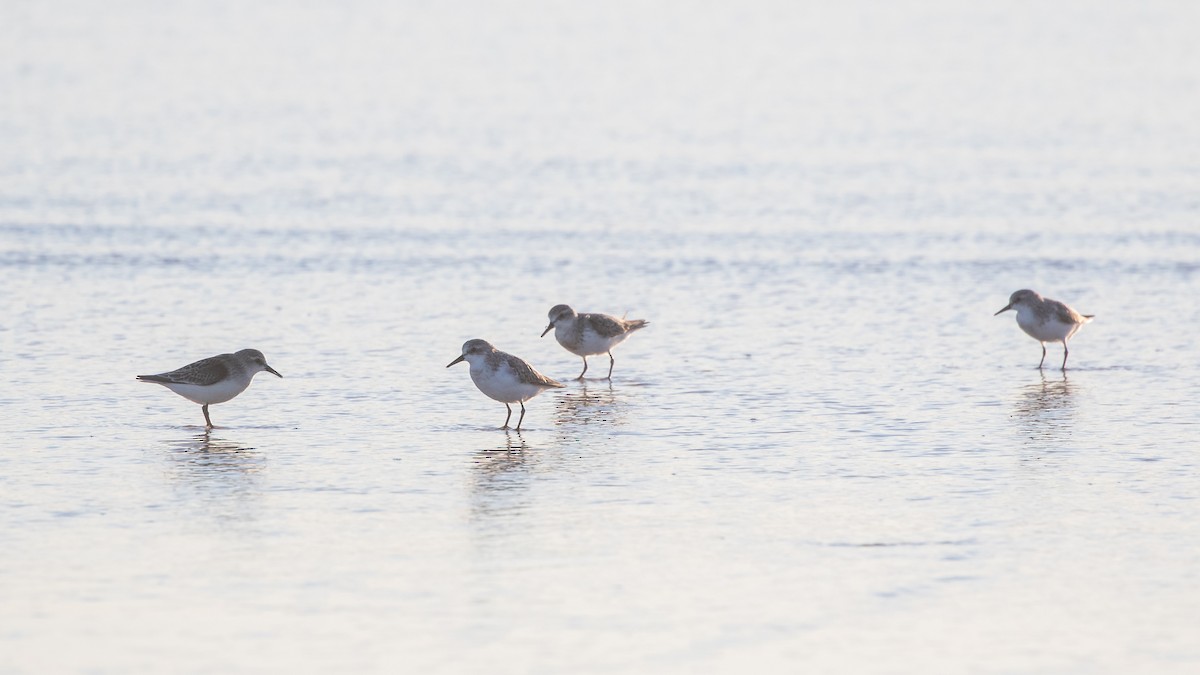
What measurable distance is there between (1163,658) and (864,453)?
519 cm

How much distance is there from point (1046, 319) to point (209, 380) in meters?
9.86

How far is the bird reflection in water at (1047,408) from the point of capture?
49.8 ft

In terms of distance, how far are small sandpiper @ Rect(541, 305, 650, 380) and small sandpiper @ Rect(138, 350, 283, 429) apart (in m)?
4.16

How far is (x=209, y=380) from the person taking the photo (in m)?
15.4

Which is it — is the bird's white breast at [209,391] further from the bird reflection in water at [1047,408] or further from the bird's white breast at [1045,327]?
the bird's white breast at [1045,327]

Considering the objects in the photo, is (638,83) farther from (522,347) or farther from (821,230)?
(522,347)

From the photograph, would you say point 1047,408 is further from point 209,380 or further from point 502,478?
point 209,380

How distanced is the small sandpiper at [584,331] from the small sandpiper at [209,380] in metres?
4.16

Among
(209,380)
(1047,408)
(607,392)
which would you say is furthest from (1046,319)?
(209,380)

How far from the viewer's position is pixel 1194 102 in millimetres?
47000

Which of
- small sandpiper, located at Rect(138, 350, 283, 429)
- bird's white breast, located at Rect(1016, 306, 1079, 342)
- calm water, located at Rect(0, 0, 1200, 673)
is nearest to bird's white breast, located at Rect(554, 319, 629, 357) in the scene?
calm water, located at Rect(0, 0, 1200, 673)

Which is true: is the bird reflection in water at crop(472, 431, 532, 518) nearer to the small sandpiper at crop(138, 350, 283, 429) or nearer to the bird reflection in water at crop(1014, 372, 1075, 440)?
the small sandpiper at crop(138, 350, 283, 429)

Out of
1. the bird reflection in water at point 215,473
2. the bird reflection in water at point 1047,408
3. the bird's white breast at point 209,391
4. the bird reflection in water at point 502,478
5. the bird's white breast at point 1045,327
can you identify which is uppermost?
the bird's white breast at point 1045,327

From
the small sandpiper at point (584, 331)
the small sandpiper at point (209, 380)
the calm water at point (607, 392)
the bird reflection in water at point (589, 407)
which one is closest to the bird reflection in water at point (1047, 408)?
the calm water at point (607, 392)
